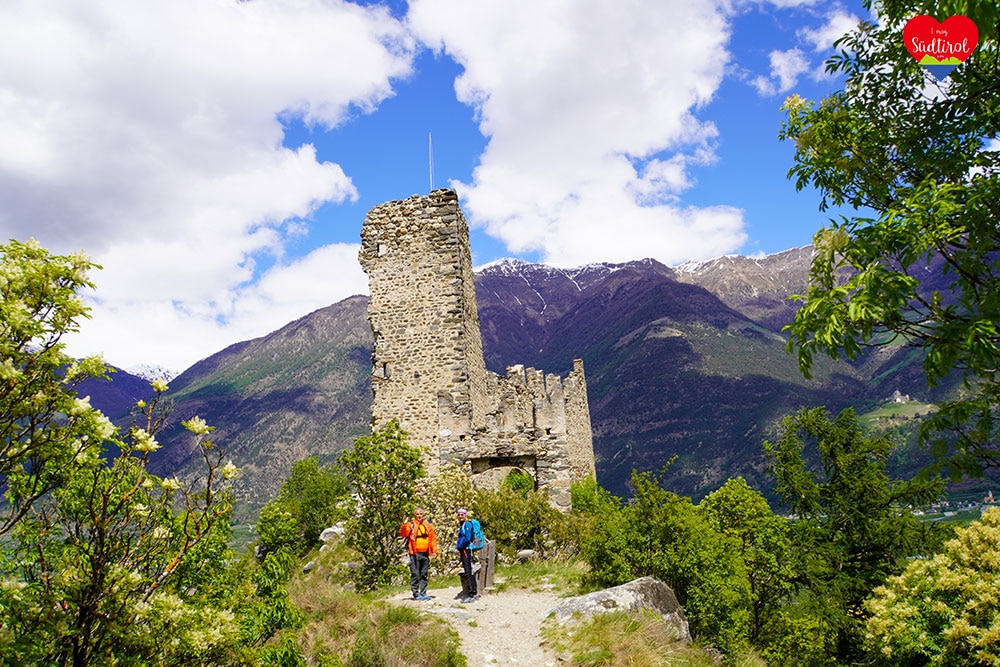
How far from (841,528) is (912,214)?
10.8 meters

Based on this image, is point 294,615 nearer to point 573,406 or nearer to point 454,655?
point 454,655

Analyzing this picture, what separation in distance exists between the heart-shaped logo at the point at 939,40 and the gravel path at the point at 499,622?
828 centimetres

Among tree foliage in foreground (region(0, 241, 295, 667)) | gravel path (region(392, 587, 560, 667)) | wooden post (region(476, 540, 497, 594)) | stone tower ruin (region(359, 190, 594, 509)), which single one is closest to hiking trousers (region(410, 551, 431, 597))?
gravel path (region(392, 587, 560, 667))

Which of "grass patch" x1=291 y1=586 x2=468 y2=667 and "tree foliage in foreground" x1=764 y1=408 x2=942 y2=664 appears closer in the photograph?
"grass patch" x1=291 y1=586 x2=468 y2=667

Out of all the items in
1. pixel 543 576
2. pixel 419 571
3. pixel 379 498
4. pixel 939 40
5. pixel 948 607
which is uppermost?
pixel 939 40

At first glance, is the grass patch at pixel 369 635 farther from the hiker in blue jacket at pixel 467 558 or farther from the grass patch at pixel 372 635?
the hiker in blue jacket at pixel 467 558

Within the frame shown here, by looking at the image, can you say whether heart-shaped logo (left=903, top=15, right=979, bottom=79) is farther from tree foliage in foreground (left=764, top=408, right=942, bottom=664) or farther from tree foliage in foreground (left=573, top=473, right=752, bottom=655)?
tree foliage in foreground (left=764, top=408, right=942, bottom=664)

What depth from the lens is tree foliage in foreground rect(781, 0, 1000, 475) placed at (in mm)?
5020

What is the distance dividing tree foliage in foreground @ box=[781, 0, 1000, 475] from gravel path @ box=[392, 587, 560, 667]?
585 cm

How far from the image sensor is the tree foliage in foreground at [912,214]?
5.02 m

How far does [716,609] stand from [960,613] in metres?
3.46

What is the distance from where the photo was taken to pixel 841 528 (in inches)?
534

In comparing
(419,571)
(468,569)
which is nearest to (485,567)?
(468,569)

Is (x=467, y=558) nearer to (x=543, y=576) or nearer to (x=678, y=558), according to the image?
(x=543, y=576)
